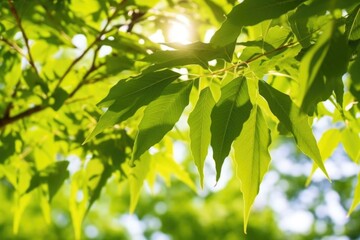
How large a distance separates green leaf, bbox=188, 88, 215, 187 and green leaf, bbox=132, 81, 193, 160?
0.03 metres

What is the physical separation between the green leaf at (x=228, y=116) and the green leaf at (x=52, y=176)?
1.83 feet

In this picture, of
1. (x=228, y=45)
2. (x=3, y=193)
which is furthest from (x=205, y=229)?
(x=228, y=45)

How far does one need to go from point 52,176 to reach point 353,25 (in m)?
0.77

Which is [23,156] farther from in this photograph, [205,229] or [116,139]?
[205,229]

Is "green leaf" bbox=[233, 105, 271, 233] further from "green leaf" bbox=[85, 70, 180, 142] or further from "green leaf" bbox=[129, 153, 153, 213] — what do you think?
"green leaf" bbox=[129, 153, 153, 213]

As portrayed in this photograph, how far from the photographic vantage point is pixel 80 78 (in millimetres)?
1268

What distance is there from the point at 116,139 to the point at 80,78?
0.23m

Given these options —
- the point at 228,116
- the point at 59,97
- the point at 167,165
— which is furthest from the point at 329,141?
the point at 59,97

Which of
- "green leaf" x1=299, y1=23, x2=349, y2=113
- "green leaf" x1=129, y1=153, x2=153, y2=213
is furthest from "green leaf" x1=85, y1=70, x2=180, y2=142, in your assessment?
"green leaf" x1=129, y1=153, x2=153, y2=213

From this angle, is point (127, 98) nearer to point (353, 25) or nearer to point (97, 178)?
point (353, 25)

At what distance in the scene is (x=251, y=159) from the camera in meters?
0.76

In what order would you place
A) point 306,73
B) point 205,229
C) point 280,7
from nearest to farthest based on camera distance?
point 306,73
point 280,7
point 205,229

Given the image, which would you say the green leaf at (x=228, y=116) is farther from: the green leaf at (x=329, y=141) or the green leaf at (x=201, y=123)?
the green leaf at (x=329, y=141)

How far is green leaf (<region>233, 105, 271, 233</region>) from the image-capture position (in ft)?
2.46
